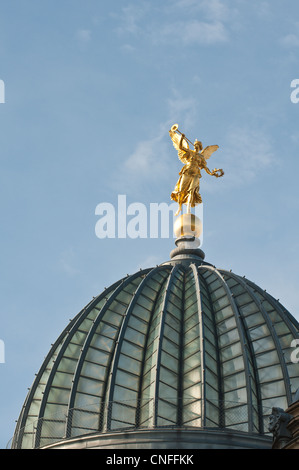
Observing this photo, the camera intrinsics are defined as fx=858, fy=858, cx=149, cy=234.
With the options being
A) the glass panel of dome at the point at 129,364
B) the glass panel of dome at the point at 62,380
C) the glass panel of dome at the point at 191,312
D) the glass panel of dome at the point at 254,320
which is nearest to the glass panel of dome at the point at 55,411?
the glass panel of dome at the point at 62,380

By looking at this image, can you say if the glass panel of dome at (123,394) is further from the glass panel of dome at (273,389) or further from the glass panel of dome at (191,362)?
the glass panel of dome at (273,389)

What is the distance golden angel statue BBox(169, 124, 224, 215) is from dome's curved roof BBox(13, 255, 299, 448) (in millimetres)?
8387

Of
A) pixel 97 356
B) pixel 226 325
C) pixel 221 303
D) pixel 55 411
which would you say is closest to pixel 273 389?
pixel 226 325

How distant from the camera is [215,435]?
1563 inches

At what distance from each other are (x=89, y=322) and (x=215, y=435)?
18.0m

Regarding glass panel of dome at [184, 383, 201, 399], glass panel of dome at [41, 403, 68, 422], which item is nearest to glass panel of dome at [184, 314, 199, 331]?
glass panel of dome at [184, 383, 201, 399]

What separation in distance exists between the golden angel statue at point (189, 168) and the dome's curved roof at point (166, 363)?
839 centimetres

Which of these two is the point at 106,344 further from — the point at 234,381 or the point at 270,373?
the point at 270,373

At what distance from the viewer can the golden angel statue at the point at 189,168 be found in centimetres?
6544

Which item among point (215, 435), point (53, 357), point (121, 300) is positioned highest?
point (121, 300)

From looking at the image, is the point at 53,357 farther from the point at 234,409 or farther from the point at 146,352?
the point at 234,409

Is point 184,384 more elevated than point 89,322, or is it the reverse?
point 89,322
